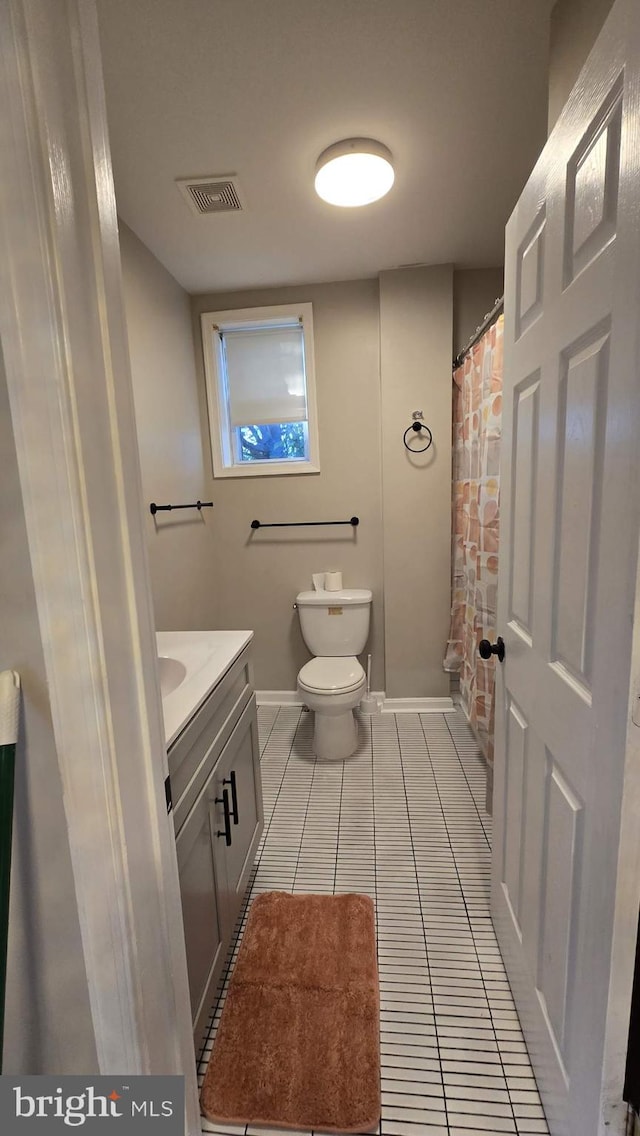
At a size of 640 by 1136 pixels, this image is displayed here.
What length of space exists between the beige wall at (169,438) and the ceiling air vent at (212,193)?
1.07 ft

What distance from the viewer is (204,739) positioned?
116 centimetres

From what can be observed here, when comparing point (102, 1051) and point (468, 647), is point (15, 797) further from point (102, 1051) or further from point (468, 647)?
point (468, 647)

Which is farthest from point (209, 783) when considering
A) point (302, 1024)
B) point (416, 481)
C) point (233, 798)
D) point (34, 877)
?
point (416, 481)

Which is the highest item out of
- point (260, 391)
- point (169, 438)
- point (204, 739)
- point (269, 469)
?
point (260, 391)

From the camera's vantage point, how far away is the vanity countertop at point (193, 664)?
3.41ft

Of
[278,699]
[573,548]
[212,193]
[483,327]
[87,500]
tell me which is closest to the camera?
[87,500]

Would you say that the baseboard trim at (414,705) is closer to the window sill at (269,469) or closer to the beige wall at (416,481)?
the beige wall at (416,481)

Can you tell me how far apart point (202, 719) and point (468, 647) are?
1567 millimetres

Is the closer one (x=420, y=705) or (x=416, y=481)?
(x=416, y=481)

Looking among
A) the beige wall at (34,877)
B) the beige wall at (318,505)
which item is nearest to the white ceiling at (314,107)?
the beige wall at (318,505)

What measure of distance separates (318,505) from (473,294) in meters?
1.40

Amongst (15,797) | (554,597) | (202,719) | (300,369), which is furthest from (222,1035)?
(300,369)

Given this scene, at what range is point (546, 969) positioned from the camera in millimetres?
995

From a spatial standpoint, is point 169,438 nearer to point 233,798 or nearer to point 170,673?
point 170,673
